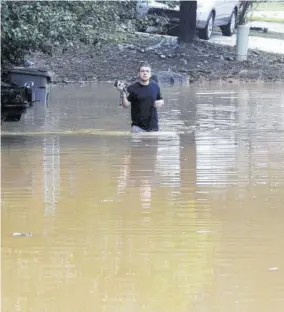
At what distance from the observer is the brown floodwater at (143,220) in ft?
19.4

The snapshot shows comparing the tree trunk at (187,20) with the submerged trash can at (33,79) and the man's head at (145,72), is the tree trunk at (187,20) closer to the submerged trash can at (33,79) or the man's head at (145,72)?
the submerged trash can at (33,79)

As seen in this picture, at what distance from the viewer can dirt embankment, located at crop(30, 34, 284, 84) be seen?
989 inches

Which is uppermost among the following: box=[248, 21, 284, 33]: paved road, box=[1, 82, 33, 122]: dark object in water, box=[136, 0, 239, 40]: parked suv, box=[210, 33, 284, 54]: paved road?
box=[136, 0, 239, 40]: parked suv

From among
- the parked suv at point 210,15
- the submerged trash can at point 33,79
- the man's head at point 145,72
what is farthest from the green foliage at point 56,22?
the parked suv at point 210,15

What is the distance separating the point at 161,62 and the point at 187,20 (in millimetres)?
2297

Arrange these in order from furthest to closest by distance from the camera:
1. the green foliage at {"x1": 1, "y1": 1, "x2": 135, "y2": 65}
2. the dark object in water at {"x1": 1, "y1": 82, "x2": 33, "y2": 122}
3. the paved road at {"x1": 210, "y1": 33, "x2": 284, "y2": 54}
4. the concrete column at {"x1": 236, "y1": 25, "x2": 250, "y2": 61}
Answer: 1. the paved road at {"x1": 210, "y1": 33, "x2": 284, "y2": 54}
2. the concrete column at {"x1": 236, "y1": 25, "x2": 250, "y2": 61}
3. the dark object in water at {"x1": 1, "y1": 82, "x2": 33, "y2": 122}
4. the green foliage at {"x1": 1, "y1": 1, "x2": 135, "y2": 65}

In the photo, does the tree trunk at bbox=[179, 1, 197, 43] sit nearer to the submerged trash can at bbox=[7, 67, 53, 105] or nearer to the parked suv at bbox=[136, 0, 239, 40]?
the parked suv at bbox=[136, 0, 239, 40]

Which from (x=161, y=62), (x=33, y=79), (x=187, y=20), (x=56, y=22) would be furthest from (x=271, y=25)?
(x=56, y=22)

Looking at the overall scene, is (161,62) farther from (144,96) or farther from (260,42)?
(144,96)

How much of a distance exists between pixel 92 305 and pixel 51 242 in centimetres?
150

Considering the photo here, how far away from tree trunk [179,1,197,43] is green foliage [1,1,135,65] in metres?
12.2

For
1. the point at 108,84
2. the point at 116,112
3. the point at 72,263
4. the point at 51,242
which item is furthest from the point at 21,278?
the point at 108,84

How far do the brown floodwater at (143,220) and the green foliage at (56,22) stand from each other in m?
1.53

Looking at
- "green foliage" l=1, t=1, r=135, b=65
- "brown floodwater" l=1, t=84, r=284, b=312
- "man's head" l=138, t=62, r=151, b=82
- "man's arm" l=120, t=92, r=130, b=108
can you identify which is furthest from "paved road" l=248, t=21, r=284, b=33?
"man's arm" l=120, t=92, r=130, b=108
